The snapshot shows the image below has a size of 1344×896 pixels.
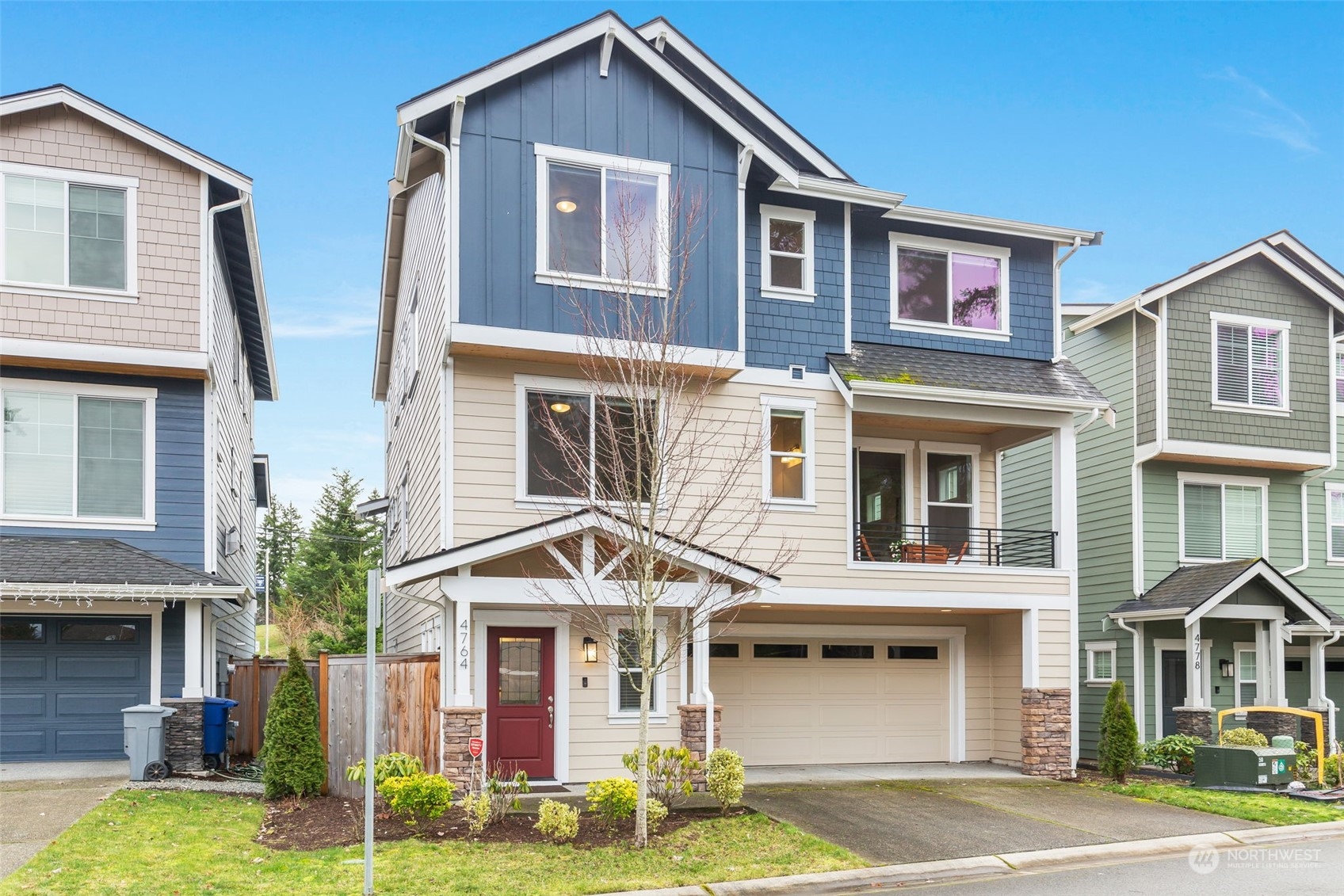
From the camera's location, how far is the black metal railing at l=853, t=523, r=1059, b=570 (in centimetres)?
1833

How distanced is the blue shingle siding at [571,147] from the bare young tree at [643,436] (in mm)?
296

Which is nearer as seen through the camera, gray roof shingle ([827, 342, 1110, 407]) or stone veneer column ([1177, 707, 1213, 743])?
gray roof shingle ([827, 342, 1110, 407])

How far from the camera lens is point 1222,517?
72.4ft

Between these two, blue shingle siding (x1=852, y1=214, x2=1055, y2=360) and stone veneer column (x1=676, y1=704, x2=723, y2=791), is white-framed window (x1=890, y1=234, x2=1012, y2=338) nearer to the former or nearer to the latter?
blue shingle siding (x1=852, y1=214, x2=1055, y2=360)

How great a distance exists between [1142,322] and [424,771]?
1556cm

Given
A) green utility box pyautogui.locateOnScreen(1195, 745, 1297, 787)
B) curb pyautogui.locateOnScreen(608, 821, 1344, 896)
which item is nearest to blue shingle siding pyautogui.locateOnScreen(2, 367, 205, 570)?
curb pyautogui.locateOnScreen(608, 821, 1344, 896)

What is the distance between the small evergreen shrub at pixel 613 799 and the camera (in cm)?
1198

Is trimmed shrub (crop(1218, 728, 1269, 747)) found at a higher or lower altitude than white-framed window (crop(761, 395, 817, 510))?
lower

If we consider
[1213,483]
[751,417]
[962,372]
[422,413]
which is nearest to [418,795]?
[751,417]

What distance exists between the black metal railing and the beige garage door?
5.28 feet

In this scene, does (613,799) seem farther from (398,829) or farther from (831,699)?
(831,699)

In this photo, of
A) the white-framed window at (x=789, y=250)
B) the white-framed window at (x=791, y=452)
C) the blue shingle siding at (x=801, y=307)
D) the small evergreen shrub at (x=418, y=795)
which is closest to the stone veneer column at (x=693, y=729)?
the small evergreen shrub at (x=418, y=795)

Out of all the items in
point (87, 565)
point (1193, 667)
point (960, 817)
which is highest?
point (87, 565)

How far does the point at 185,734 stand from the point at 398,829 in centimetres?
540
